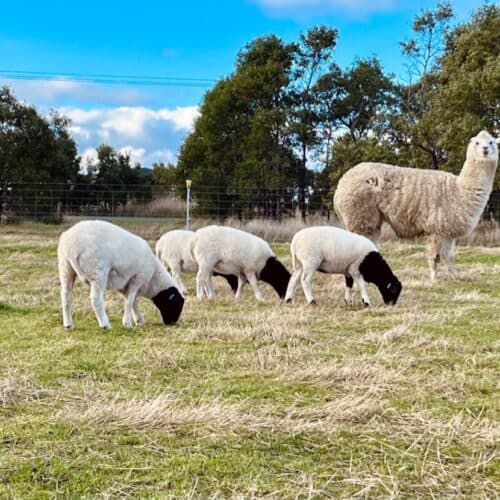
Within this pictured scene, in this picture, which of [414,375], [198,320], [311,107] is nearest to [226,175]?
[311,107]

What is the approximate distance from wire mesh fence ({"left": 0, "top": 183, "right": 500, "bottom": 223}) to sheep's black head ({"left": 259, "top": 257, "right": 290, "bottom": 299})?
1218cm

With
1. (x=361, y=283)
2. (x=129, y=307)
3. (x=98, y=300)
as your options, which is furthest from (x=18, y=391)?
(x=361, y=283)

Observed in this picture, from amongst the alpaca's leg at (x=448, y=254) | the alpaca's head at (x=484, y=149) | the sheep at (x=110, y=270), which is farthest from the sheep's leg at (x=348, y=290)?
the alpaca's head at (x=484, y=149)

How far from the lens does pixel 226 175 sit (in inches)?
1057

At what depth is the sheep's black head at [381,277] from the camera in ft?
26.0

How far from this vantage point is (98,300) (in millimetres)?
5992

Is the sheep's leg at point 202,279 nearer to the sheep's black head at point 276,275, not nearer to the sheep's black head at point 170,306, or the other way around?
the sheep's black head at point 276,275

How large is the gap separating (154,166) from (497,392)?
127 ft

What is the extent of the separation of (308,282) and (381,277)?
1016mm

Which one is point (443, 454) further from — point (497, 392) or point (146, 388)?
point (146, 388)

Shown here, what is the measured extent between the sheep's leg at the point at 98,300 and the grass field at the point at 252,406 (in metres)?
0.14

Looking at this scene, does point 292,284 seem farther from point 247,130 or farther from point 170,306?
point 247,130

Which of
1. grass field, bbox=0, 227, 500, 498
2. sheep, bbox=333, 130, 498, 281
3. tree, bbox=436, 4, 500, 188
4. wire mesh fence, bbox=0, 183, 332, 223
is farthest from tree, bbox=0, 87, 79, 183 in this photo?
grass field, bbox=0, 227, 500, 498

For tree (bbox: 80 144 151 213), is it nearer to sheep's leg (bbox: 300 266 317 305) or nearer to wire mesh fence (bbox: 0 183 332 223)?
wire mesh fence (bbox: 0 183 332 223)
